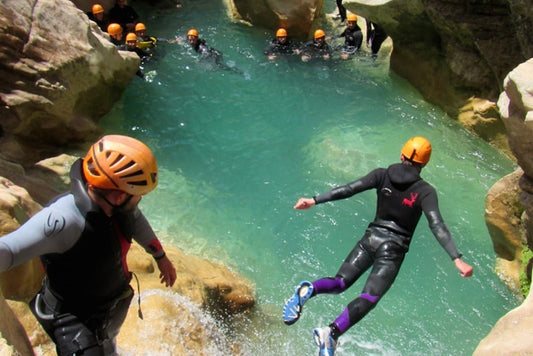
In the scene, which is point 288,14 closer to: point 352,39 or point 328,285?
point 352,39

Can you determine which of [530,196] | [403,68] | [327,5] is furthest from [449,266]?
[327,5]

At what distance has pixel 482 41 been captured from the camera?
7.96m

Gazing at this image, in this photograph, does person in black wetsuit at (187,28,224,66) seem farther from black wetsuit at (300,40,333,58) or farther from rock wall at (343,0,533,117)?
rock wall at (343,0,533,117)

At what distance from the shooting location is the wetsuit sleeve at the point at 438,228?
3.76 metres

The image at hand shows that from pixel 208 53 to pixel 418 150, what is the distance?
7839 mm

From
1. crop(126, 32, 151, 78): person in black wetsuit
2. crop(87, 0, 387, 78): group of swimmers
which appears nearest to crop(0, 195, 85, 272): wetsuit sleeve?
crop(126, 32, 151, 78): person in black wetsuit

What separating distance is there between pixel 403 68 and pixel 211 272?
23.0 feet

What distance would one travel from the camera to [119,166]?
234 cm

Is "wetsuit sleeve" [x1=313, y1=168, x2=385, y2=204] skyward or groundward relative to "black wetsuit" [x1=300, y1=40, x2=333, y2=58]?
skyward

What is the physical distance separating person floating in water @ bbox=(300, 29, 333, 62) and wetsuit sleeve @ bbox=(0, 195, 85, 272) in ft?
31.5

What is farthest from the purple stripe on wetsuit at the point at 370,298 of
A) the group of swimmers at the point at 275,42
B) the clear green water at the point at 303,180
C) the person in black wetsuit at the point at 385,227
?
the group of swimmers at the point at 275,42

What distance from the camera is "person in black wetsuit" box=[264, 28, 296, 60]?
11.3 meters

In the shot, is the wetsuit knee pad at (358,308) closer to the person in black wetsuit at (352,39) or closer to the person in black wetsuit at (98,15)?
the person in black wetsuit at (352,39)

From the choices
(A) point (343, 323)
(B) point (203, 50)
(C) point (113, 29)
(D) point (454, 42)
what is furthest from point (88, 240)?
(C) point (113, 29)
